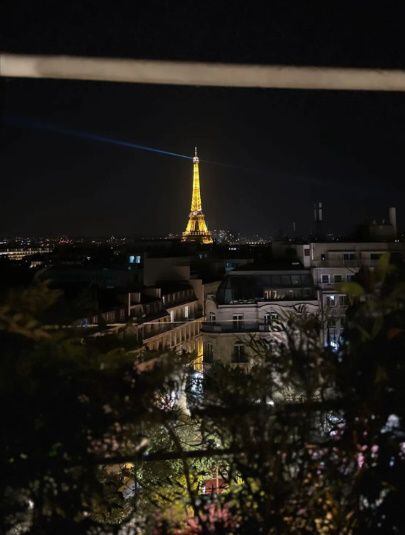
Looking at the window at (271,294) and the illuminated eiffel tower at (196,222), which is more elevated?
the illuminated eiffel tower at (196,222)

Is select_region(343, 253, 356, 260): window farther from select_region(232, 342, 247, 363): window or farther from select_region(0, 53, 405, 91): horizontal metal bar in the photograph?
select_region(0, 53, 405, 91): horizontal metal bar

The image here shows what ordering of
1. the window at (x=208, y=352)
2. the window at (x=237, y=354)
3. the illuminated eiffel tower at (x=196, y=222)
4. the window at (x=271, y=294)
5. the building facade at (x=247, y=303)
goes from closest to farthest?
the window at (x=237, y=354) < the building facade at (x=247, y=303) < the window at (x=208, y=352) < the window at (x=271, y=294) < the illuminated eiffel tower at (x=196, y=222)

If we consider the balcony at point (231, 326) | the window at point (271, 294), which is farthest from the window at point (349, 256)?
the balcony at point (231, 326)

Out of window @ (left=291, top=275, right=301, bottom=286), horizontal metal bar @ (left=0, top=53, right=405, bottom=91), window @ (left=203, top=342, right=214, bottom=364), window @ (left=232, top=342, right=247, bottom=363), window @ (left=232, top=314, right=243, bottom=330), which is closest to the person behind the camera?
horizontal metal bar @ (left=0, top=53, right=405, bottom=91)

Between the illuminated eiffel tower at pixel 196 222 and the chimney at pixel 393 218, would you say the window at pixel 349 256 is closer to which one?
the chimney at pixel 393 218

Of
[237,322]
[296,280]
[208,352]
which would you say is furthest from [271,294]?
[208,352]

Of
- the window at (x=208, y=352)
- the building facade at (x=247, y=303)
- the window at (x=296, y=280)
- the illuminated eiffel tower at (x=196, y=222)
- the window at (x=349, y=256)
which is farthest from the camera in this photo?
the illuminated eiffel tower at (x=196, y=222)

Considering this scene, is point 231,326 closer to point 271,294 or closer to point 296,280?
point 271,294

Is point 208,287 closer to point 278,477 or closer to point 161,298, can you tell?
point 161,298

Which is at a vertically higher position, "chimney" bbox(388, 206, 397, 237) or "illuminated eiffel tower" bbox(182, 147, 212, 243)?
"illuminated eiffel tower" bbox(182, 147, 212, 243)

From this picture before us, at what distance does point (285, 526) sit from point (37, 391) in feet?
4.04

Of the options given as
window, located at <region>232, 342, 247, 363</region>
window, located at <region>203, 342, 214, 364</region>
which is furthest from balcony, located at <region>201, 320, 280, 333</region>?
window, located at <region>232, 342, 247, 363</region>

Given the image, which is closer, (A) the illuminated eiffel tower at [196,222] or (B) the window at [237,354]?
(B) the window at [237,354]

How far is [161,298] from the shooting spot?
20969mm
